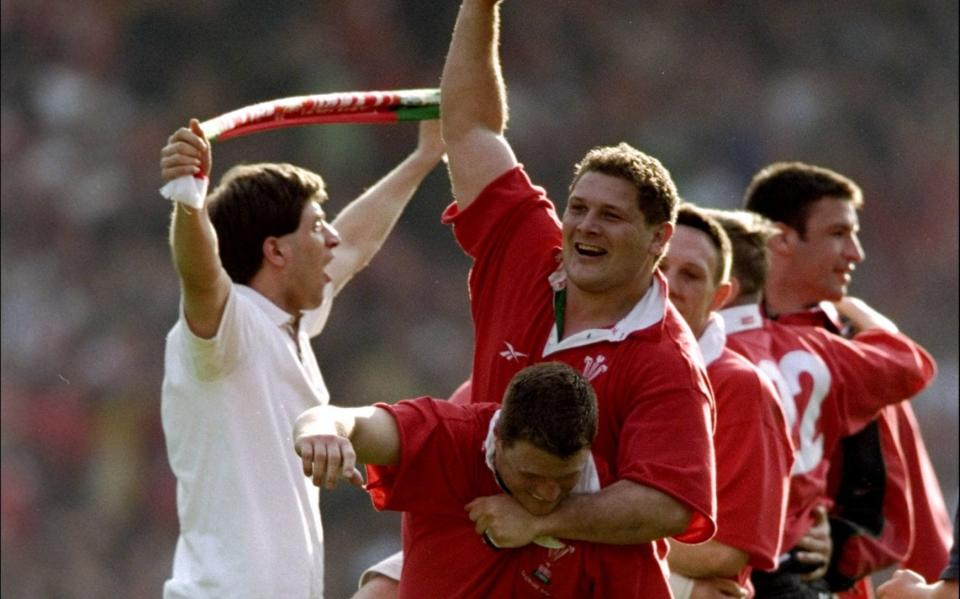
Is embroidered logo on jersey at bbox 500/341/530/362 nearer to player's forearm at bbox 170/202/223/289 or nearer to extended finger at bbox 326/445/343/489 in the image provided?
extended finger at bbox 326/445/343/489

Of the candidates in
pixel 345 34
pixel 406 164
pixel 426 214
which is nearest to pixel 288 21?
pixel 345 34

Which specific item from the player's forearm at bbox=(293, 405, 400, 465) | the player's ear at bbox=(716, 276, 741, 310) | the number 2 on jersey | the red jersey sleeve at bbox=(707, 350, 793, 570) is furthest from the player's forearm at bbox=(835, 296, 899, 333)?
the player's forearm at bbox=(293, 405, 400, 465)

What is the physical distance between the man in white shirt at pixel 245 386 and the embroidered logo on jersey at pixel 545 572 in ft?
3.75

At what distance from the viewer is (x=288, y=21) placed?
1323cm

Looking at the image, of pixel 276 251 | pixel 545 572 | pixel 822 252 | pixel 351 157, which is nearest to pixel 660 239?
pixel 545 572

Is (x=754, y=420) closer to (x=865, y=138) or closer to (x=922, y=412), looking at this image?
(x=922, y=412)

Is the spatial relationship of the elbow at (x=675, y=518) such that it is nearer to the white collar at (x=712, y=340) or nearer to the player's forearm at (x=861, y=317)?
the white collar at (x=712, y=340)

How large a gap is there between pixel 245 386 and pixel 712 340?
1.37 meters

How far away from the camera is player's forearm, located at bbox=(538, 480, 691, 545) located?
14.2 feet

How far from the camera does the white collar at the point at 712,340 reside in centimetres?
562

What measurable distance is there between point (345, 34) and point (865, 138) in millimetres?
3736

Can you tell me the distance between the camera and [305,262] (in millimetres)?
5793

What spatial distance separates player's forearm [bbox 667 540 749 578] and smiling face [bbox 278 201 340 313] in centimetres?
132

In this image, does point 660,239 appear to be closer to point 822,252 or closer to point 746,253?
point 746,253
